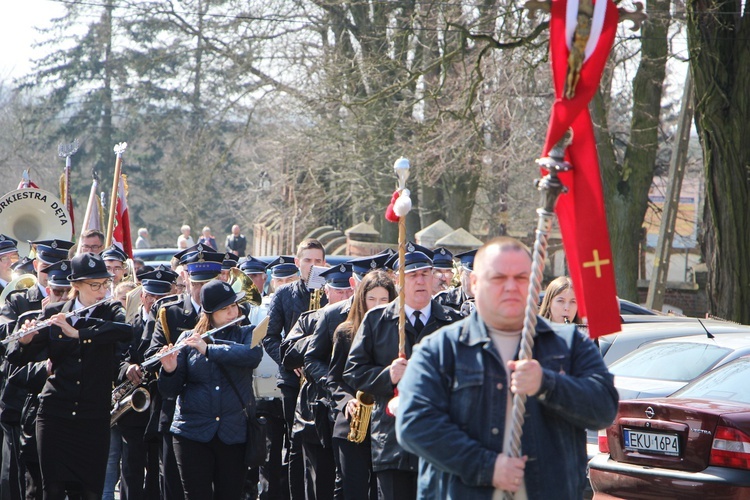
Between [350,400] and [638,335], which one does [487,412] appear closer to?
[350,400]

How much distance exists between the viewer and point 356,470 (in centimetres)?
742

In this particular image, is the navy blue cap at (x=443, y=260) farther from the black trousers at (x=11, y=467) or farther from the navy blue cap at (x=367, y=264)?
the black trousers at (x=11, y=467)

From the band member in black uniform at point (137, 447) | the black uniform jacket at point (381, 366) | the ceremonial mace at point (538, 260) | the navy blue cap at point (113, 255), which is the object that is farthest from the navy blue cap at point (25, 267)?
the ceremonial mace at point (538, 260)

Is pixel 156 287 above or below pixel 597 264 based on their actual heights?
below

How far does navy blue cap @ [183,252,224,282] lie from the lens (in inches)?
342

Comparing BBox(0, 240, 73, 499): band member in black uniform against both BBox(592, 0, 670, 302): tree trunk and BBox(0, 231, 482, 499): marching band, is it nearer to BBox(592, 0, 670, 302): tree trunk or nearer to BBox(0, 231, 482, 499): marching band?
BBox(0, 231, 482, 499): marching band

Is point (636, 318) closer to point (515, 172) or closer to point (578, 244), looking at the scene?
point (578, 244)

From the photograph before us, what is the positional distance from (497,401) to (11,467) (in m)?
6.16

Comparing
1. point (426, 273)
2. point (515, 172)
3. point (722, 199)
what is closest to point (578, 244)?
point (426, 273)

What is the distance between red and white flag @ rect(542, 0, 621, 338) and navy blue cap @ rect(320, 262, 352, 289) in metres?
4.69

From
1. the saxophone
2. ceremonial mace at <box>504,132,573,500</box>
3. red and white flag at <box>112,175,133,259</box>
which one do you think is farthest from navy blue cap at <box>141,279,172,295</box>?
ceremonial mace at <box>504,132,573,500</box>

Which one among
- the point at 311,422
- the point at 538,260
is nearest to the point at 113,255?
the point at 311,422

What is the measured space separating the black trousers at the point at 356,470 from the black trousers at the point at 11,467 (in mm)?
3020

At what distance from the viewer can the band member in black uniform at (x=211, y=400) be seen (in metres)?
7.57
